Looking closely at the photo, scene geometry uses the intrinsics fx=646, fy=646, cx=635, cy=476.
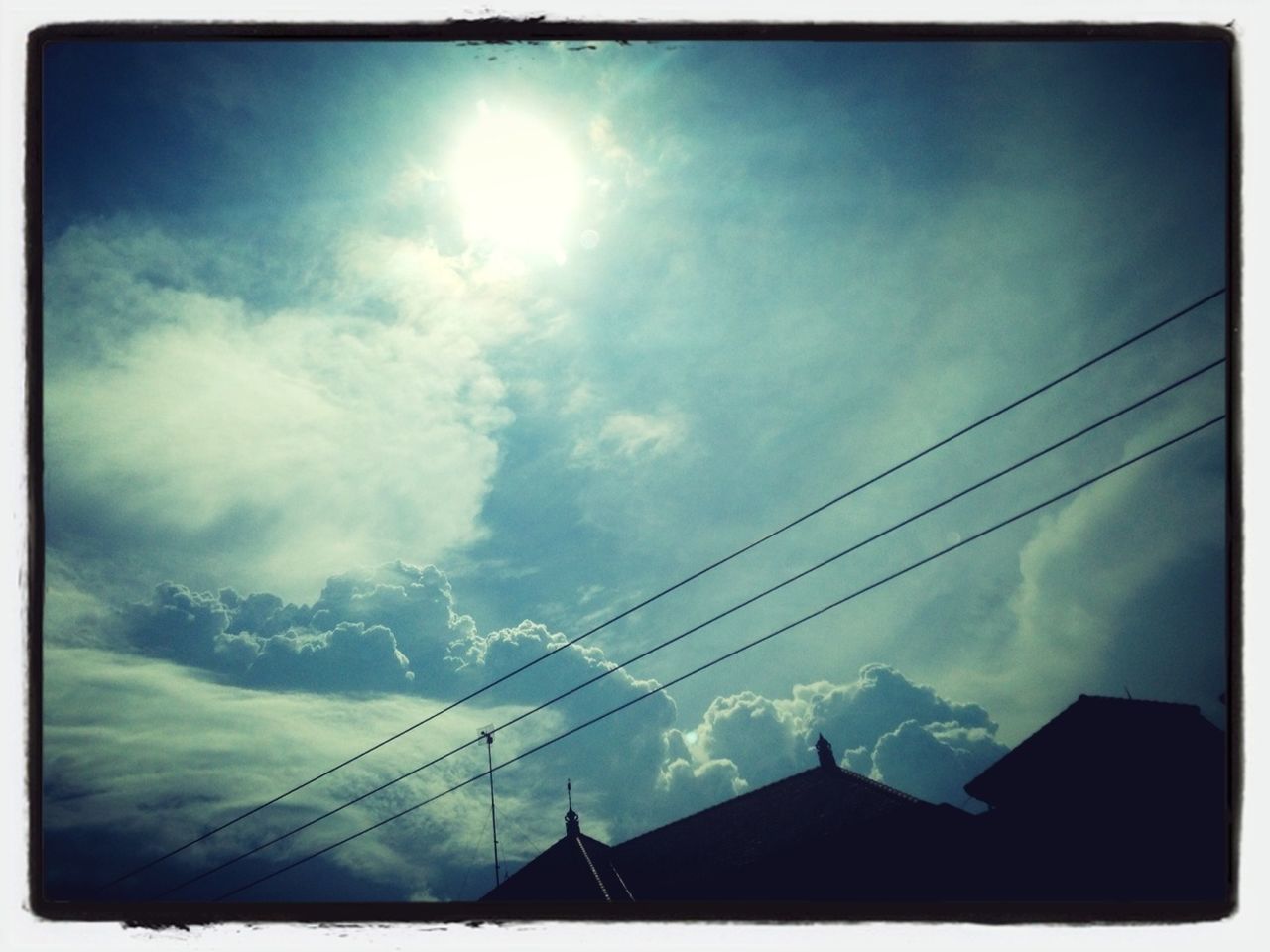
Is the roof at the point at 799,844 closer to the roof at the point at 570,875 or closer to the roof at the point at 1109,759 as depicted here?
the roof at the point at 570,875

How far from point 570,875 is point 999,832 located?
13424mm

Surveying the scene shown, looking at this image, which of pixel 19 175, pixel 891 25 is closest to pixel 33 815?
pixel 19 175

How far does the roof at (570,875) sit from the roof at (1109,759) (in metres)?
11.9

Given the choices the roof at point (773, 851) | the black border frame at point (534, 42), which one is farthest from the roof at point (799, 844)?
the black border frame at point (534, 42)

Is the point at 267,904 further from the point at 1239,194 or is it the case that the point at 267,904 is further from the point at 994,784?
the point at 994,784

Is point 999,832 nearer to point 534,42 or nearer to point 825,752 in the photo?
point 825,752

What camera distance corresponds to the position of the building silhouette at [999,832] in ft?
48.5

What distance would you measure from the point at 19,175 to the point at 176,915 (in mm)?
2987

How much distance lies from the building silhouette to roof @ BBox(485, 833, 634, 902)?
9 cm

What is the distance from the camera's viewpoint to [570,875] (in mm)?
21875

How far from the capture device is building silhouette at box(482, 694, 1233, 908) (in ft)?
48.5

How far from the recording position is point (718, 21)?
8.18 feet

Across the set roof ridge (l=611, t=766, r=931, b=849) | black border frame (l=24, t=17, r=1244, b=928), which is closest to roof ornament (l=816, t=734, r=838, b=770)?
roof ridge (l=611, t=766, r=931, b=849)

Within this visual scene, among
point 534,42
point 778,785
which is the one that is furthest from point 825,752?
point 534,42
